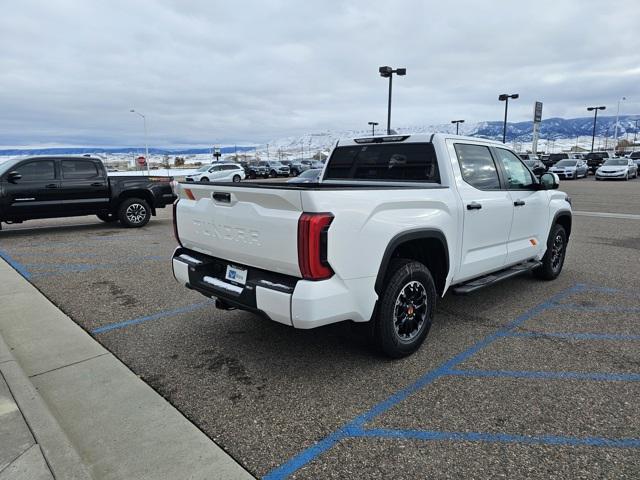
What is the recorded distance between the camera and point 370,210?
320 centimetres

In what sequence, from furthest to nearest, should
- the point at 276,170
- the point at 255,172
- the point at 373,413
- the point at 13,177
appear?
1. the point at 276,170
2. the point at 255,172
3. the point at 13,177
4. the point at 373,413

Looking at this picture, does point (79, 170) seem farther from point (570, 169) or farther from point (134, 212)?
point (570, 169)

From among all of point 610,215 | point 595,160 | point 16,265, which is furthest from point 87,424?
point 595,160

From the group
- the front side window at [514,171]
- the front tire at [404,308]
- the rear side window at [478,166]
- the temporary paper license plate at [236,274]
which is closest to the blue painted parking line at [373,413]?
the front tire at [404,308]

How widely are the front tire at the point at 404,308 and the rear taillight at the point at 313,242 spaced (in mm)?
756

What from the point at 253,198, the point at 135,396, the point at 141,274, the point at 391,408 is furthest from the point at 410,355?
the point at 141,274

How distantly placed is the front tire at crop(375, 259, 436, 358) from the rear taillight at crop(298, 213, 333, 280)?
0.76 metres

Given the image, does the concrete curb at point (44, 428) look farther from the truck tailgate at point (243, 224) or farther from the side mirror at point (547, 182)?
the side mirror at point (547, 182)

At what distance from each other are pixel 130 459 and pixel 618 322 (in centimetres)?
465

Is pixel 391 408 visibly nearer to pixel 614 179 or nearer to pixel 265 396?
pixel 265 396

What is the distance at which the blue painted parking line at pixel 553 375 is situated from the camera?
3443mm

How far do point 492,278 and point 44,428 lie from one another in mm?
3968

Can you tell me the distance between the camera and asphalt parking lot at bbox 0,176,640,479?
101 inches

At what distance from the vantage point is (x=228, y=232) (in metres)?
3.50
